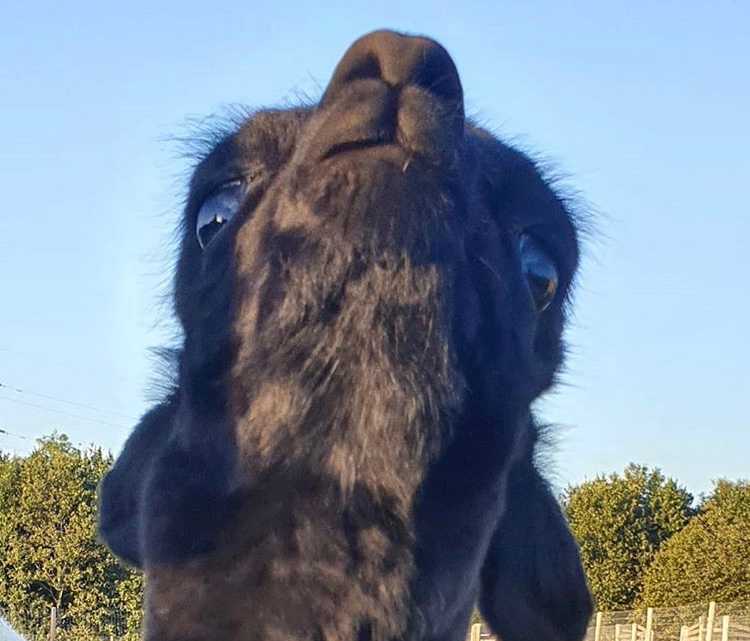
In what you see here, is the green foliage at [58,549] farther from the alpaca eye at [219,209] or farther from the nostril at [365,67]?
the nostril at [365,67]

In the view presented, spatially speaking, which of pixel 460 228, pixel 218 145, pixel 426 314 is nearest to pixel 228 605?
pixel 426 314

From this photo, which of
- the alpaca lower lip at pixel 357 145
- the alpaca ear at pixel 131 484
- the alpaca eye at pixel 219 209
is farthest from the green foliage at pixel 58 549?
the alpaca lower lip at pixel 357 145

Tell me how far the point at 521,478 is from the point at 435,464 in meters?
0.73

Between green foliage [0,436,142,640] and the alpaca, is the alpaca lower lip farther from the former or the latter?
green foliage [0,436,142,640]

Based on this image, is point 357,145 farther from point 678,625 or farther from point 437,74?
point 678,625

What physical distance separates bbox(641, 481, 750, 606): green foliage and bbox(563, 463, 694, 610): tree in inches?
25.7

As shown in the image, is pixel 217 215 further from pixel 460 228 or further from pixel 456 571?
pixel 456 571

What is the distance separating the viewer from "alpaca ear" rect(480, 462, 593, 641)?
222cm

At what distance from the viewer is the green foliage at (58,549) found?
6.50 m

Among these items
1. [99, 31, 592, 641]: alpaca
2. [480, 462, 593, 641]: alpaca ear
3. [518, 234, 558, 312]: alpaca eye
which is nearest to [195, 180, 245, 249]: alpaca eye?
[99, 31, 592, 641]: alpaca

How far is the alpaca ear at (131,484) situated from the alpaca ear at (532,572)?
65 cm

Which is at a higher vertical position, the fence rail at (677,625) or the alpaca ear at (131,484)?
the alpaca ear at (131,484)

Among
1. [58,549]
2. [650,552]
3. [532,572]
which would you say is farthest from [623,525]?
[532,572]

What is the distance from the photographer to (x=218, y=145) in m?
1.86
